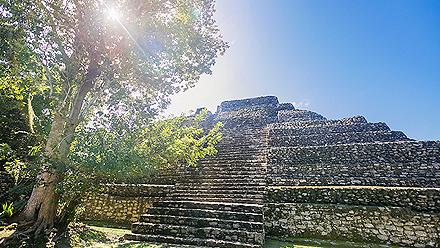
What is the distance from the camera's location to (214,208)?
7.48 m

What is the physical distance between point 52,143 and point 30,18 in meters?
3.48

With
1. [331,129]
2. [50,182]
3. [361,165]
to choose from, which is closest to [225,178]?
[361,165]

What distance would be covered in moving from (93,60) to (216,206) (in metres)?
5.91

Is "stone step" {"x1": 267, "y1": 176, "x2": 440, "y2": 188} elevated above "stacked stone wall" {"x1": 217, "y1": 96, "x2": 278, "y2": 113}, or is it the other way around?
"stacked stone wall" {"x1": 217, "y1": 96, "x2": 278, "y2": 113}

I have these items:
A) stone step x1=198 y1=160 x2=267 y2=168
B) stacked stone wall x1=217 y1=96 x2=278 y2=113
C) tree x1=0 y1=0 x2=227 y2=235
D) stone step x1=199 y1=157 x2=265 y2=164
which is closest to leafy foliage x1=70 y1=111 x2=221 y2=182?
tree x1=0 y1=0 x2=227 y2=235

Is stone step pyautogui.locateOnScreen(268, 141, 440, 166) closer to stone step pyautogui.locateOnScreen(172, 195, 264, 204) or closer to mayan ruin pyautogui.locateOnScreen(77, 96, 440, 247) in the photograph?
mayan ruin pyautogui.locateOnScreen(77, 96, 440, 247)

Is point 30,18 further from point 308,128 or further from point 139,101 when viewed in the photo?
point 308,128

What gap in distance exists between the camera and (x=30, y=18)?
6520 mm

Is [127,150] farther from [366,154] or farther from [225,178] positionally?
[366,154]

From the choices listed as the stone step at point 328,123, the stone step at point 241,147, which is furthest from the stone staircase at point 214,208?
the stone step at point 328,123

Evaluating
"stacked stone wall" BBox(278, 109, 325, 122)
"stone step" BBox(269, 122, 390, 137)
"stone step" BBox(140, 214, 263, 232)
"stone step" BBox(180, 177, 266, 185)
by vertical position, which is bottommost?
"stone step" BBox(140, 214, 263, 232)

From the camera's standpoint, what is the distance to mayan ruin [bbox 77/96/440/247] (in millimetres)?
6609

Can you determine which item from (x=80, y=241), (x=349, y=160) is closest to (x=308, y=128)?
(x=349, y=160)

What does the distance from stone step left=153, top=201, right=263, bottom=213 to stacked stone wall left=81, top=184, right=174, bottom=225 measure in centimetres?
112
